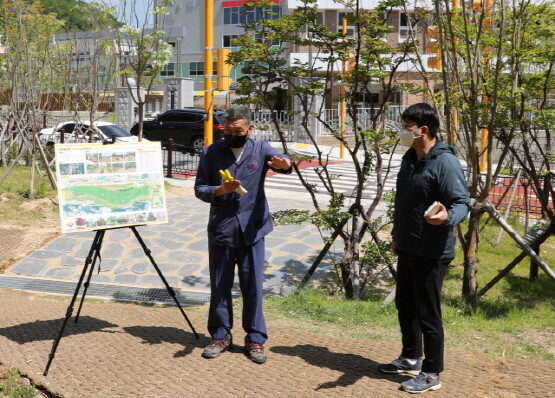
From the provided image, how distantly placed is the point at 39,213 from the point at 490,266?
7015 millimetres

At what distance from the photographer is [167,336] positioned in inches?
219

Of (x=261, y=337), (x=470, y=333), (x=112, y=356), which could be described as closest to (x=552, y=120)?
(x=470, y=333)

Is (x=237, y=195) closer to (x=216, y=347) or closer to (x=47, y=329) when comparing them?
(x=216, y=347)

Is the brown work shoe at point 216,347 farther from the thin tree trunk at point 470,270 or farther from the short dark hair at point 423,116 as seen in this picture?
the thin tree trunk at point 470,270

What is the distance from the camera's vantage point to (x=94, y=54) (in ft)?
50.4

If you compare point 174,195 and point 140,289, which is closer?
point 140,289

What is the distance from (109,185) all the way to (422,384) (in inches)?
103

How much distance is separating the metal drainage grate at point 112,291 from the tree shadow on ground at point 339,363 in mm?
2158

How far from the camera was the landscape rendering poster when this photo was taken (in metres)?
5.13

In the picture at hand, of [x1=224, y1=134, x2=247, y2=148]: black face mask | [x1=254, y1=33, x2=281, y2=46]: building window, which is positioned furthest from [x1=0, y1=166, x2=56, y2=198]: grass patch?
[x1=224, y1=134, x2=247, y2=148]: black face mask

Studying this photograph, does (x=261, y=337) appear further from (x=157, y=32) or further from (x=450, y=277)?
(x=157, y=32)

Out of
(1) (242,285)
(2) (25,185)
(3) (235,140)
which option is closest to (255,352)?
(1) (242,285)

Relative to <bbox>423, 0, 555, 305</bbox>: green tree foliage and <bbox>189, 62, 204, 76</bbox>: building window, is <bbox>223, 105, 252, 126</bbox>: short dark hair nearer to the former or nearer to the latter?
<bbox>423, 0, 555, 305</bbox>: green tree foliage

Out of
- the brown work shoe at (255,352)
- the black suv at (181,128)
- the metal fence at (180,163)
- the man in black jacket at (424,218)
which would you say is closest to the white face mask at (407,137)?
the man in black jacket at (424,218)
